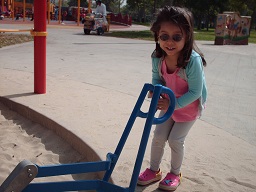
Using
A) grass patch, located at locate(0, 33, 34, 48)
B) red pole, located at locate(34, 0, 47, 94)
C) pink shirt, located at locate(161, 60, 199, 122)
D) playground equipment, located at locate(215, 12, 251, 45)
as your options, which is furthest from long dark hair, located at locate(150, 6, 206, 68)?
playground equipment, located at locate(215, 12, 251, 45)

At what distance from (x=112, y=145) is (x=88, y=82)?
2.48 m

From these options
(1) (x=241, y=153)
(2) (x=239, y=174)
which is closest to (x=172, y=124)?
(2) (x=239, y=174)

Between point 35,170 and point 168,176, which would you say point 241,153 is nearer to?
point 168,176

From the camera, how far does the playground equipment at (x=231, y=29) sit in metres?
15.2

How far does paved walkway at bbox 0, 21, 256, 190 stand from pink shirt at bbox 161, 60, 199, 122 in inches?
22.2

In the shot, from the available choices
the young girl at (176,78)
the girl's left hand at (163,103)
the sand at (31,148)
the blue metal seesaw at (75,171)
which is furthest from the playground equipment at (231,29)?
the blue metal seesaw at (75,171)

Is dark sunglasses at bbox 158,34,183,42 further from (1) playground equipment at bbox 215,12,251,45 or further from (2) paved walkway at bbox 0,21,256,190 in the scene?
(1) playground equipment at bbox 215,12,251,45

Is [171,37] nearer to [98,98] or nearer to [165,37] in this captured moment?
[165,37]

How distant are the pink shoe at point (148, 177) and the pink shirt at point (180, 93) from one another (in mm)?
397

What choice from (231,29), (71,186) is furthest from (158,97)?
(231,29)

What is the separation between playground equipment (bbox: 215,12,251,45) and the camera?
15.2m

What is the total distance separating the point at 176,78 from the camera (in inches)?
81.0

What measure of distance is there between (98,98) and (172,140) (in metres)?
2.10

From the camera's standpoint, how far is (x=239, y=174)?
2.42 metres
